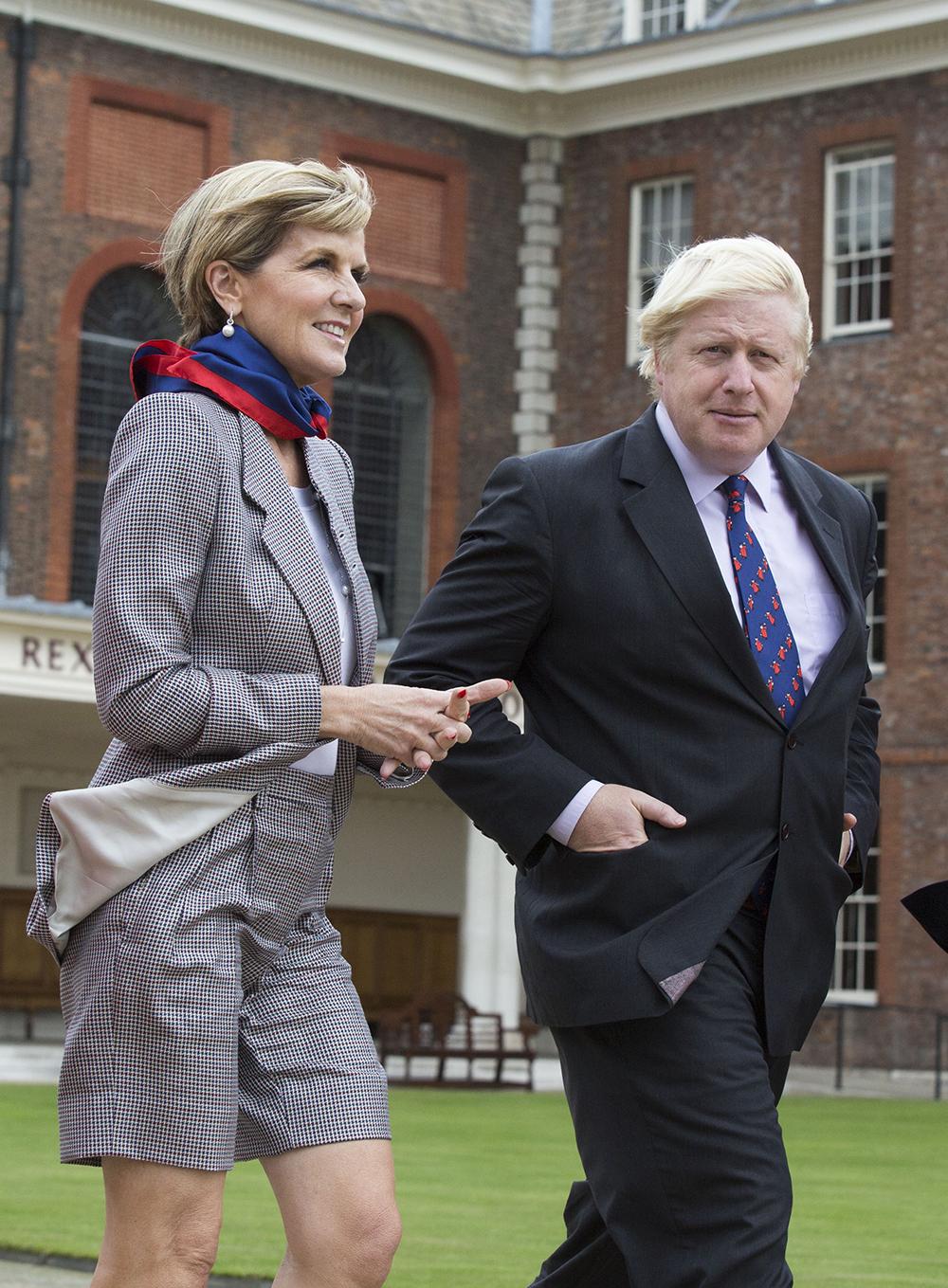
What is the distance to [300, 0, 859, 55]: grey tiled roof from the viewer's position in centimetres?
2997

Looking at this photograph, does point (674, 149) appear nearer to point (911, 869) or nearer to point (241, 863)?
point (911, 869)

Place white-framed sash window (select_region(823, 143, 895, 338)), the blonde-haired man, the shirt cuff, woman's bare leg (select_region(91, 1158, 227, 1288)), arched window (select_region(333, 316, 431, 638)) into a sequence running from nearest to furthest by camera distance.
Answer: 1. woman's bare leg (select_region(91, 1158, 227, 1288))
2. the blonde-haired man
3. the shirt cuff
4. white-framed sash window (select_region(823, 143, 895, 338))
5. arched window (select_region(333, 316, 431, 638))

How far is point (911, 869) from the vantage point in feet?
90.0

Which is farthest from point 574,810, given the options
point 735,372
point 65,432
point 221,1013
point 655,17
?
point 655,17

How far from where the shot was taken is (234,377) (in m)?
4.26

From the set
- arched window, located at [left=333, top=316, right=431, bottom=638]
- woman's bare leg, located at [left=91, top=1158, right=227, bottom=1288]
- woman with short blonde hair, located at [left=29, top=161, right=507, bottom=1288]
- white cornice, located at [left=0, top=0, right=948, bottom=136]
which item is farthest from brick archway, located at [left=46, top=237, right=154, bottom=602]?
woman's bare leg, located at [left=91, top=1158, right=227, bottom=1288]

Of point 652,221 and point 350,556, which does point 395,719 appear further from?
point 652,221

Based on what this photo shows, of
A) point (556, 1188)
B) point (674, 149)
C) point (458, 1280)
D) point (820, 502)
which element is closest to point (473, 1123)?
point (556, 1188)

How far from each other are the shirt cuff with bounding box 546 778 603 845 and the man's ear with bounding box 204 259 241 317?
38.6 inches

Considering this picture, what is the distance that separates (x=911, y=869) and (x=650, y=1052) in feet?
77.7

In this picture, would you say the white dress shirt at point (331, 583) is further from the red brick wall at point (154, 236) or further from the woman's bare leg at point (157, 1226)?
the red brick wall at point (154, 236)

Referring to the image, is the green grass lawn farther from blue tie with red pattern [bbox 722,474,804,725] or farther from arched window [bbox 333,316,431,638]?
arched window [bbox 333,316,431,638]

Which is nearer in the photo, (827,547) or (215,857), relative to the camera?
(215,857)

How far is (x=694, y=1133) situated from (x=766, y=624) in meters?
0.86
